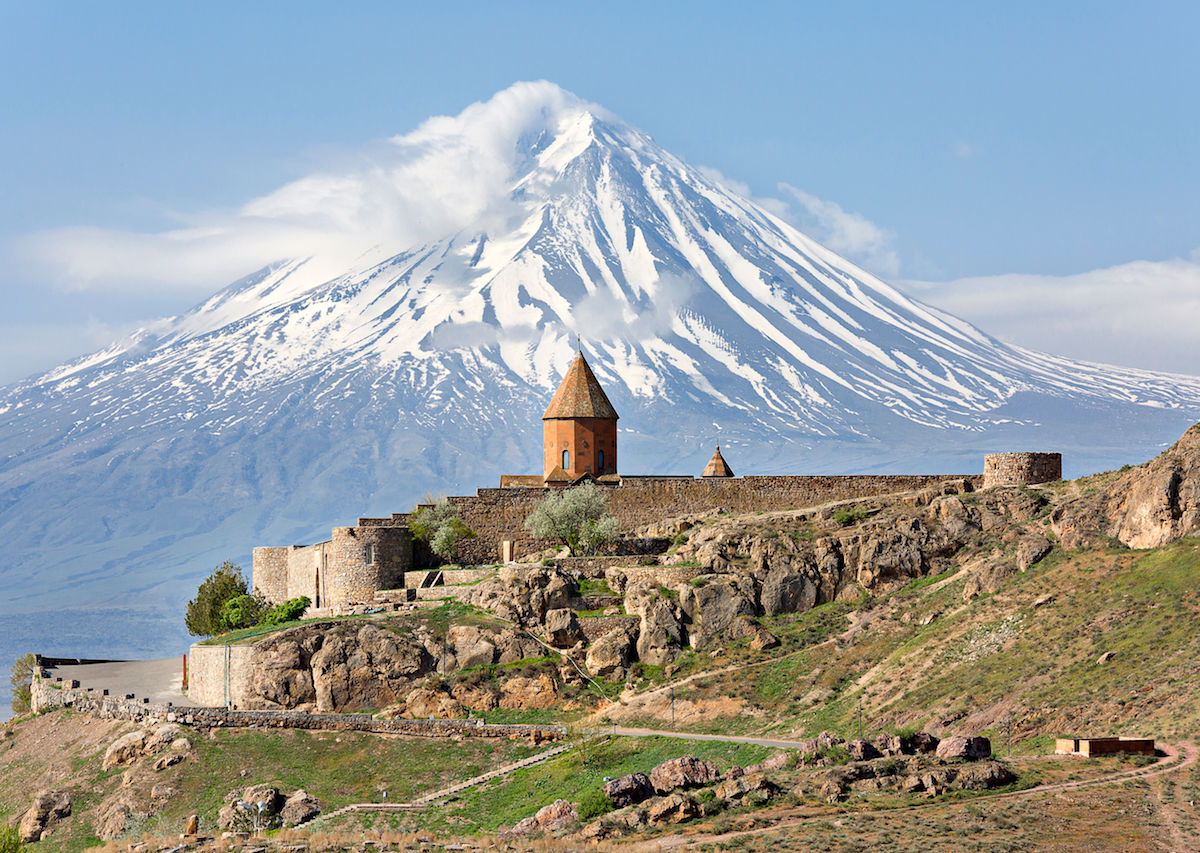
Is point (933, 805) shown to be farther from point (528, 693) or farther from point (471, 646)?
point (471, 646)

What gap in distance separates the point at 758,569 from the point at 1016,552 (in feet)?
25.1

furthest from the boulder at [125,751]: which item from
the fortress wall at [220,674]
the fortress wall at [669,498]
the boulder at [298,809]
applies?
the fortress wall at [669,498]

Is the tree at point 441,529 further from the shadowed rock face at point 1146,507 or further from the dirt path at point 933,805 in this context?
the dirt path at point 933,805

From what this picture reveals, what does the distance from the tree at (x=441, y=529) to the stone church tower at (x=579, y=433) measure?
450 centimetres

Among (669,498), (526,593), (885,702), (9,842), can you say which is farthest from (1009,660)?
(9,842)

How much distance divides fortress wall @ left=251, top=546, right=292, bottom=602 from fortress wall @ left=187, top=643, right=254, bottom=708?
33.8 feet

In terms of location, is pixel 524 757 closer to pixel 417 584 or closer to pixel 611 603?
pixel 611 603

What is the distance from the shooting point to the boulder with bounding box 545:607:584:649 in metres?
44.7

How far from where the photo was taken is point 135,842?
3497 cm

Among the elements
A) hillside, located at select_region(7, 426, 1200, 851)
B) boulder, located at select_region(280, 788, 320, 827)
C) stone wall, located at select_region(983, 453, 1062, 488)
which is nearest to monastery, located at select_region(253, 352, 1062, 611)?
stone wall, located at select_region(983, 453, 1062, 488)

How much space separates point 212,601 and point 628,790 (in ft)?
107

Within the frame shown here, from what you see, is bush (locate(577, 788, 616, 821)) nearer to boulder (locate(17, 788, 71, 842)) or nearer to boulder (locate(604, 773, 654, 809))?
boulder (locate(604, 773, 654, 809))

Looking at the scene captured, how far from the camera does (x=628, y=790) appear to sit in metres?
30.0

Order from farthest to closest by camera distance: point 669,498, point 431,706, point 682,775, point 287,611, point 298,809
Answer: point 669,498 → point 287,611 → point 431,706 → point 298,809 → point 682,775
